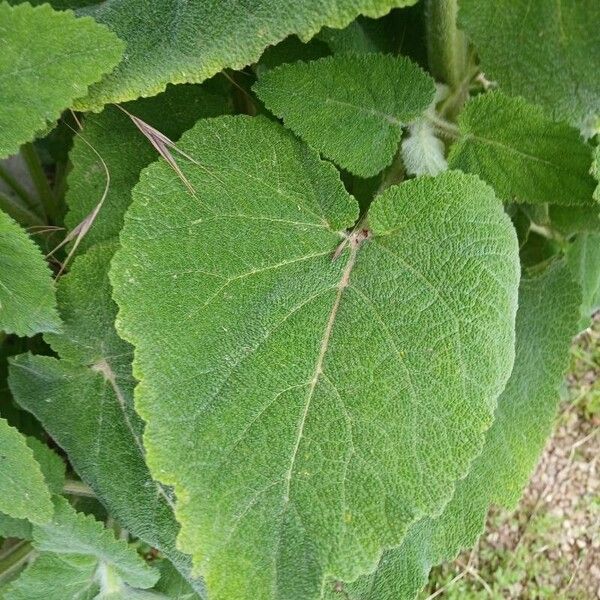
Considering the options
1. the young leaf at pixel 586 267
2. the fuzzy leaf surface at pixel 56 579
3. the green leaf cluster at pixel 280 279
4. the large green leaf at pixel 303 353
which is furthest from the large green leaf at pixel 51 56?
the young leaf at pixel 586 267

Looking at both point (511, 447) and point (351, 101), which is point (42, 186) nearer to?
point (351, 101)

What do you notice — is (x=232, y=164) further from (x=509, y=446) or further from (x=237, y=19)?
(x=509, y=446)

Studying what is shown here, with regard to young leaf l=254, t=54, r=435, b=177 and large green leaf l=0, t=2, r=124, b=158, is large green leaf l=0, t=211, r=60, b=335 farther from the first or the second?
young leaf l=254, t=54, r=435, b=177

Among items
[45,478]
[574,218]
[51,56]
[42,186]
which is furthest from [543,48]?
[42,186]

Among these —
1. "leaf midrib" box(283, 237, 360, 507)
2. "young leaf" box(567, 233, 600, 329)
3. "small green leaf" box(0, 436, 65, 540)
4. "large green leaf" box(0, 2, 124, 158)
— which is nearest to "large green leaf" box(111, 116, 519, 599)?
"leaf midrib" box(283, 237, 360, 507)

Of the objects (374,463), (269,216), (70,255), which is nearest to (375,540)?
(374,463)

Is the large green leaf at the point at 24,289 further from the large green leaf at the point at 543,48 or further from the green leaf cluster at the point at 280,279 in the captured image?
the large green leaf at the point at 543,48
